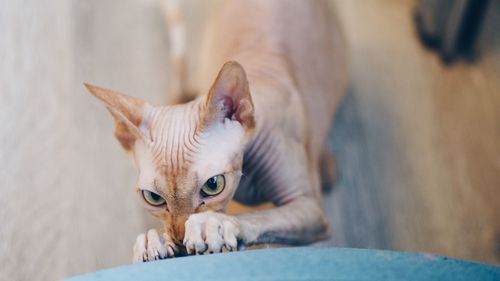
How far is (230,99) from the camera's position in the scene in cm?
87

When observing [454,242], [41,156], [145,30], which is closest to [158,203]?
[41,156]

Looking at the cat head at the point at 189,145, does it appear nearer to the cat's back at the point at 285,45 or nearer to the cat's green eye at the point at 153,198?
the cat's green eye at the point at 153,198

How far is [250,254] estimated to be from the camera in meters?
0.67

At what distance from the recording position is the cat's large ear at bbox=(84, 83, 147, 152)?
0.87m

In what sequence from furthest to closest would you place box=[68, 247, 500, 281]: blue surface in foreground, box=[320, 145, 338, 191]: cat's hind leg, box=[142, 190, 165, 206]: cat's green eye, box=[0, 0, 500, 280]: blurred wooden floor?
box=[320, 145, 338, 191]: cat's hind leg, box=[0, 0, 500, 280]: blurred wooden floor, box=[142, 190, 165, 206]: cat's green eye, box=[68, 247, 500, 281]: blue surface in foreground

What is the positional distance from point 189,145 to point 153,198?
0.10 metres

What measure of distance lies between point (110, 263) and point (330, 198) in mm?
577

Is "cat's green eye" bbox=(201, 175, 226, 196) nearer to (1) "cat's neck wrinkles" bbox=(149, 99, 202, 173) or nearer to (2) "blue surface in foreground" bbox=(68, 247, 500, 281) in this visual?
Answer: (1) "cat's neck wrinkles" bbox=(149, 99, 202, 173)

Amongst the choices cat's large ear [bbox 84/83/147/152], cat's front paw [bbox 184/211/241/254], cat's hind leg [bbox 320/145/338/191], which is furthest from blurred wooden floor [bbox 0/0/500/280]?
cat's front paw [bbox 184/211/241/254]

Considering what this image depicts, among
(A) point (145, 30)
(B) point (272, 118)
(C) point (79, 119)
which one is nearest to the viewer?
(B) point (272, 118)

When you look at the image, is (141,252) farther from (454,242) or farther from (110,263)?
(454,242)

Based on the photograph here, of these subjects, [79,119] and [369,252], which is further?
[79,119]

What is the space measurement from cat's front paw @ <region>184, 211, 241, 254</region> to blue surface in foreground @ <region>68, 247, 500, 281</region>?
0.25ft

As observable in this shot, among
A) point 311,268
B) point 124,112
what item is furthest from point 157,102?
point 311,268
